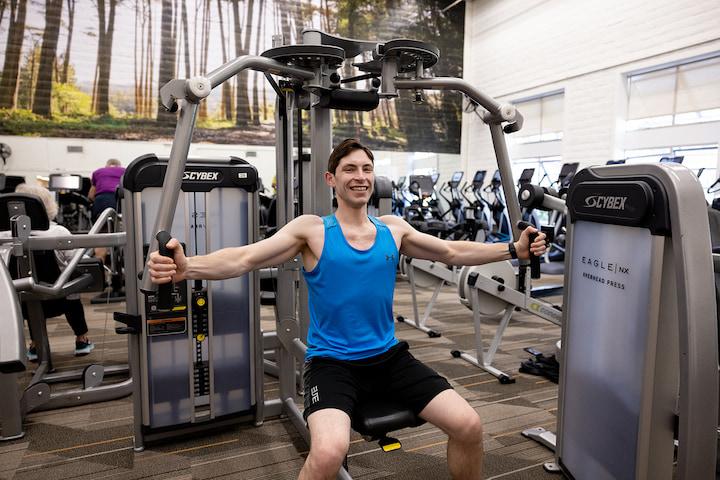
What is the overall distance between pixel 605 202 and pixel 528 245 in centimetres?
31

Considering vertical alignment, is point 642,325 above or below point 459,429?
above

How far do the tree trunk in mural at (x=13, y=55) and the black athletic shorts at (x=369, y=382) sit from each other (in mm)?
9571

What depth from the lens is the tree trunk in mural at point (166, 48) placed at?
379 inches

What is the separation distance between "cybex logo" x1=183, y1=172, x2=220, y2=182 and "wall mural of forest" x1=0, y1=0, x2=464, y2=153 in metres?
7.95

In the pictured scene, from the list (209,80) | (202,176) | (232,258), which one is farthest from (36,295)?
(209,80)

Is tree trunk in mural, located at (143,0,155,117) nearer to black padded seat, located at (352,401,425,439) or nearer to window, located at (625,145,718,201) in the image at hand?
window, located at (625,145,718,201)

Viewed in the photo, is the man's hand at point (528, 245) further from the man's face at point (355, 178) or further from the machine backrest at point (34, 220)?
the machine backrest at point (34, 220)

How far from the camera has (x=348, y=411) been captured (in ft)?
5.16

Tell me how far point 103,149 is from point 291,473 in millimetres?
8741

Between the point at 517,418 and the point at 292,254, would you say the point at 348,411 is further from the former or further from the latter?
the point at 517,418

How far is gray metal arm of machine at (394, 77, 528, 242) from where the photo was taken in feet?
6.56

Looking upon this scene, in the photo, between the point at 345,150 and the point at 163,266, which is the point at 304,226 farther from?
the point at 163,266

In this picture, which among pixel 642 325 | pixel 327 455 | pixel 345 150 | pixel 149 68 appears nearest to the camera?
pixel 327 455

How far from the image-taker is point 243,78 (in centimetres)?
1008
